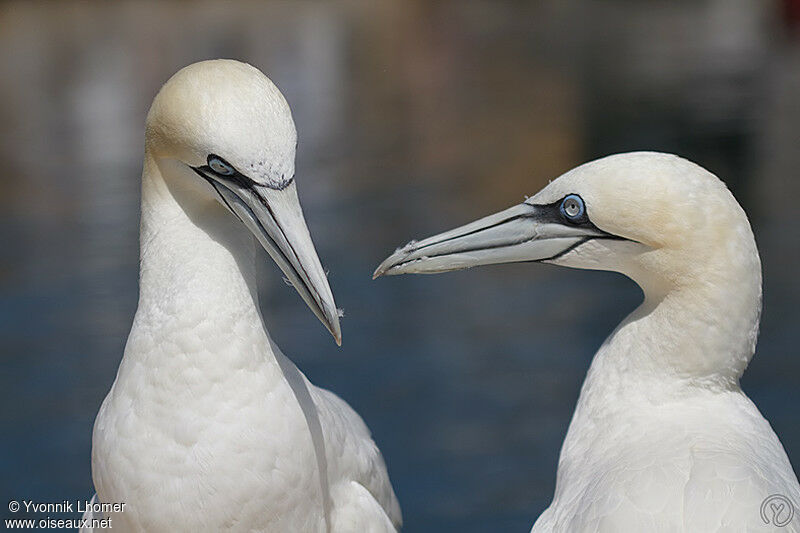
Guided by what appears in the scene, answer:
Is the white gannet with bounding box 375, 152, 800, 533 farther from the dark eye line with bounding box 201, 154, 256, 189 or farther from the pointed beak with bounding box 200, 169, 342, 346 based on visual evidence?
the dark eye line with bounding box 201, 154, 256, 189

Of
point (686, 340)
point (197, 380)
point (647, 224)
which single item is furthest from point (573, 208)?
point (197, 380)

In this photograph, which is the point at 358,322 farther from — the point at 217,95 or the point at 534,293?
the point at 217,95

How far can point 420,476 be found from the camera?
657cm

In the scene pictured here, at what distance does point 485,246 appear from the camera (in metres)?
3.48

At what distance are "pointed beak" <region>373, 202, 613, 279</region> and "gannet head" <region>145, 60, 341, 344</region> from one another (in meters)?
0.52

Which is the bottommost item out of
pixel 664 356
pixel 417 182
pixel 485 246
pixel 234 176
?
pixel 417 182

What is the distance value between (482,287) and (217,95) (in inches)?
236

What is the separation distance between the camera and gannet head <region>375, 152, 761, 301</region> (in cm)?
311

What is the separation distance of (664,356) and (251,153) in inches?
47.7

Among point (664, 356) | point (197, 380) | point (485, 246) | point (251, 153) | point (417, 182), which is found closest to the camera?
point (251, 153)

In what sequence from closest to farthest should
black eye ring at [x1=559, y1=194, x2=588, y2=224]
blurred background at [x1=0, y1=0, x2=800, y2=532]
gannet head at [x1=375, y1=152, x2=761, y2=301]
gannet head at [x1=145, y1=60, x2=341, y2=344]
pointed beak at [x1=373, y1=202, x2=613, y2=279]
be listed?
gannet head at [x1=145, y1=60, x2=341, y2=344]
gannet head at [x1=375, y1=152, x2=761, y2=301]
black eye ring at [x1=559, y1=194, x2=588, y2=224]
pointed beak at [x1=373, y1=202, x2=613, y2=279]
blurred background at [x1=0, y1=0, x2=800, y2=532]

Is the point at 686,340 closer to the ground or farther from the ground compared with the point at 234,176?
closer to the ground

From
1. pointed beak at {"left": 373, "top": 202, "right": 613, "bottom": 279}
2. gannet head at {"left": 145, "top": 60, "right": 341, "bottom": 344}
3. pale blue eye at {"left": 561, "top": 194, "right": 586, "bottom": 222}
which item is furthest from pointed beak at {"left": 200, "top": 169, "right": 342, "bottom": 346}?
pale blue eye at {"left": 561, "top": 194, "right": 586, "bottom": 222}

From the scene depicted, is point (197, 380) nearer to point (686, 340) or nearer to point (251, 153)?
point (251, 153)
